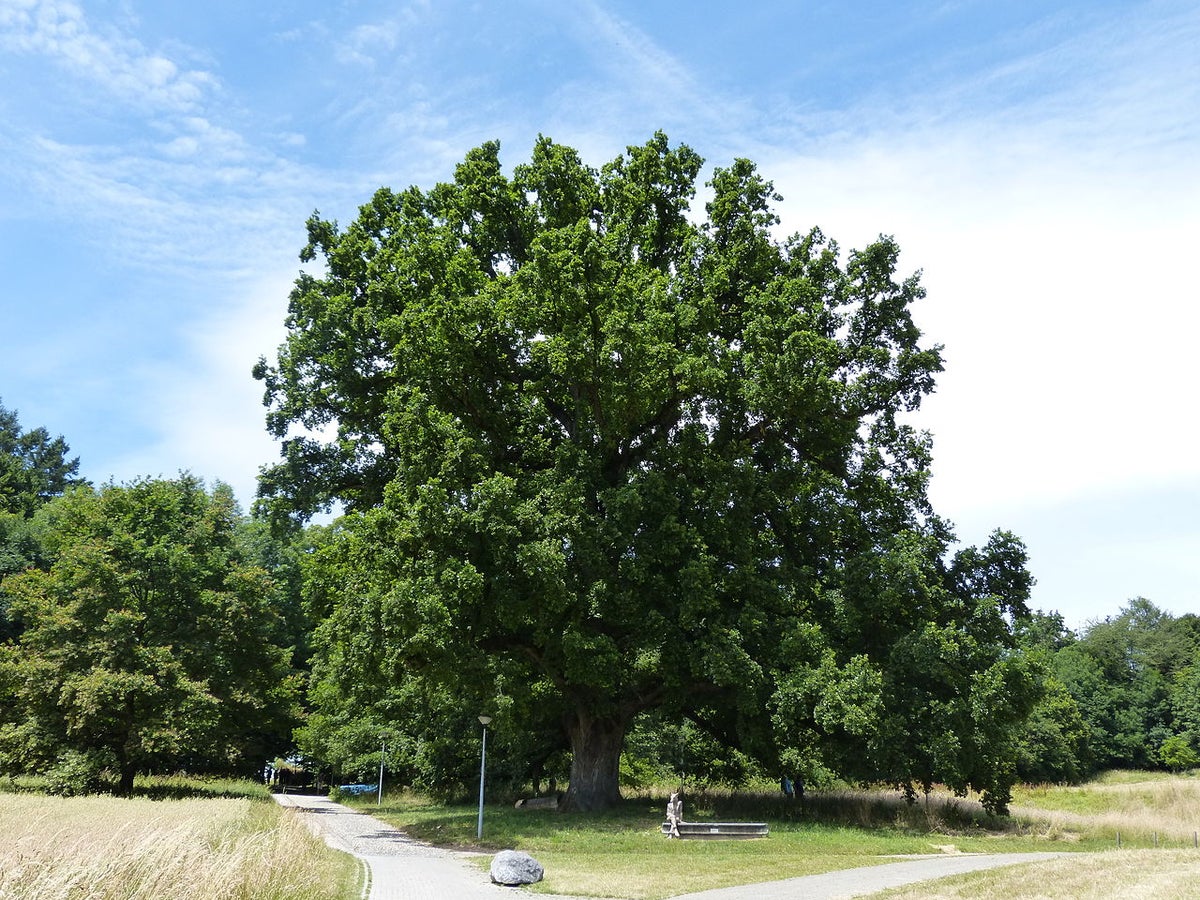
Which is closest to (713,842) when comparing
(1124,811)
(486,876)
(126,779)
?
(486,876)

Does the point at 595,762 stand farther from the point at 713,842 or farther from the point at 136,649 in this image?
the point at 136,649

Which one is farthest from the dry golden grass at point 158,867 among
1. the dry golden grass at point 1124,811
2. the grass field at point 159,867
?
the dry golden grass at point 1124,811

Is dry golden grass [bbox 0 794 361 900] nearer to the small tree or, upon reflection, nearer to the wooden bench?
the wooden bench

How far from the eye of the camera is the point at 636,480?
80.2 feet

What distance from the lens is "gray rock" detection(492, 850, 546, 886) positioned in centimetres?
1440

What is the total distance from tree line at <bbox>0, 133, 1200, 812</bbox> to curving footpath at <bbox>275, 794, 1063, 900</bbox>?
156 inches

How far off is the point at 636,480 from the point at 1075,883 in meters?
13.9

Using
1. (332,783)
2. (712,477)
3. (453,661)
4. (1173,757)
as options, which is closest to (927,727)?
(712,477)

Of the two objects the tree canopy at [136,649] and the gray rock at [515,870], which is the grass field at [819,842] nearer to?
the gray rock at [515,870]

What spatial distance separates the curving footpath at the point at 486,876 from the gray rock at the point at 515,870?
23 centimetres

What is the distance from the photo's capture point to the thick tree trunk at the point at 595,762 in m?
25.5

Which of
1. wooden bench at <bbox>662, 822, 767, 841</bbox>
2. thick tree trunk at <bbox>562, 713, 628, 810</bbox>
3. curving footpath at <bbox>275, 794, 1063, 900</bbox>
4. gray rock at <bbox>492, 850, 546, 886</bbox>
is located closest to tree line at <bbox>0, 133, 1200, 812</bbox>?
thick tree trunk at <bbox>562, 713, 628, 810</bbox>

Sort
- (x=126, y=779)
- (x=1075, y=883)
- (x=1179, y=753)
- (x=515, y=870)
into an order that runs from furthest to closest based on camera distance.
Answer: (x=1179, y=753)
(x=126, y=779)
(x=515, y=870)
(x=1075, y=883)

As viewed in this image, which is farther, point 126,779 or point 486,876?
point 126,779
